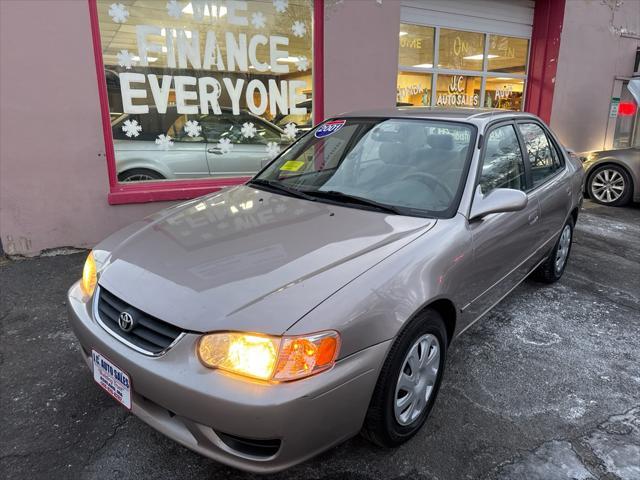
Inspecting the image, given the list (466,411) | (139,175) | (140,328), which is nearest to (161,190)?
(139,175)

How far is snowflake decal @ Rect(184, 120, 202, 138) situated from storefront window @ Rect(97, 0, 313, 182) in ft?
0.04

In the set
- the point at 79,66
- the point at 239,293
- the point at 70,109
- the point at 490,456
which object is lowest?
the point at 490,456

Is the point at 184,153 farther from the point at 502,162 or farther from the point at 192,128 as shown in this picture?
the point at 502,162

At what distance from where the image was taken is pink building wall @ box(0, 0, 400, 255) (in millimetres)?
4582

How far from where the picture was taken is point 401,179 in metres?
2.90

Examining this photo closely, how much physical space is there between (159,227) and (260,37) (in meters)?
4.18

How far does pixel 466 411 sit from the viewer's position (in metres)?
2.68

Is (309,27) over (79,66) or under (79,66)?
over

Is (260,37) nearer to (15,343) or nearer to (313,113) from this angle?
(313,113)

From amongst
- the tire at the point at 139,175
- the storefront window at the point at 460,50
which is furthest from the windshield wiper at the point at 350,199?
the storefront window at the point at 460,50

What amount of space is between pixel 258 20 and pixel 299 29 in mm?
561

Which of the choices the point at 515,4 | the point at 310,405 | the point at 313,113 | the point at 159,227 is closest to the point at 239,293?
the point at 310,405

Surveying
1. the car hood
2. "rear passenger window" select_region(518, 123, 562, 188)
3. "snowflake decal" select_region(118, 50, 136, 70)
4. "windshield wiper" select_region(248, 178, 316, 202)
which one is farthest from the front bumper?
"snowflake decal" select_region(118, 50, 136, 70)

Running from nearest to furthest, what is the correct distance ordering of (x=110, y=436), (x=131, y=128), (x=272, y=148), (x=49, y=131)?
(x=110, y=436) → (x=49, y=131) → (x=131, y=128) → (x=272, y=148)
